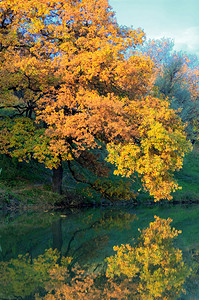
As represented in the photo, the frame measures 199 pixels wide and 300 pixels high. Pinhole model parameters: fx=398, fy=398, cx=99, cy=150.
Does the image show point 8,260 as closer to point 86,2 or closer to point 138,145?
point 138,145

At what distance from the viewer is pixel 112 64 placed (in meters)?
20.9

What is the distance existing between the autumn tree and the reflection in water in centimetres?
891

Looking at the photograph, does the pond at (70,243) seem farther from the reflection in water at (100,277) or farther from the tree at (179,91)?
the tree at (179,91)

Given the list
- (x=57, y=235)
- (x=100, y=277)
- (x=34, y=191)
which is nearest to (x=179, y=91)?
(x=34, y=191)

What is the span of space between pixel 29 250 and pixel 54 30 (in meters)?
15.3

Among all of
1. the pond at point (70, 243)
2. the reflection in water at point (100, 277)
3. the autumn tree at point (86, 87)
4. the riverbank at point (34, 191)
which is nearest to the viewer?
the reflection in water at point (100, 277)

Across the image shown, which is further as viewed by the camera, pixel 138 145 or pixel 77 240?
pixel 138 145

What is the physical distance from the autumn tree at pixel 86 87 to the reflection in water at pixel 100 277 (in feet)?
29.2

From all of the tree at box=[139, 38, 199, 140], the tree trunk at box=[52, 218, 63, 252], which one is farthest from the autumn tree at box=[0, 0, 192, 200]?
the tree at box=[139, 38, 199, 140]

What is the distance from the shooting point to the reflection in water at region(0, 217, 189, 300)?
264 inches

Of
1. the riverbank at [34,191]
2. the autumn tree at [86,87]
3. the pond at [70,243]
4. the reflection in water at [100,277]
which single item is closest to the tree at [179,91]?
the riverbank at [34,191]

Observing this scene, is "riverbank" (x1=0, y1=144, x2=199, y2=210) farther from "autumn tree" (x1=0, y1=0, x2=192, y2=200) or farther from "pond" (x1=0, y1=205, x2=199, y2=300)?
"pond" (x1=0, y1=205, x2=199, y2=300)

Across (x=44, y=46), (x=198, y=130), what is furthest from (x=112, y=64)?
(x=198, y=130)

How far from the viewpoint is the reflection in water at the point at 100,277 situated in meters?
6.70
